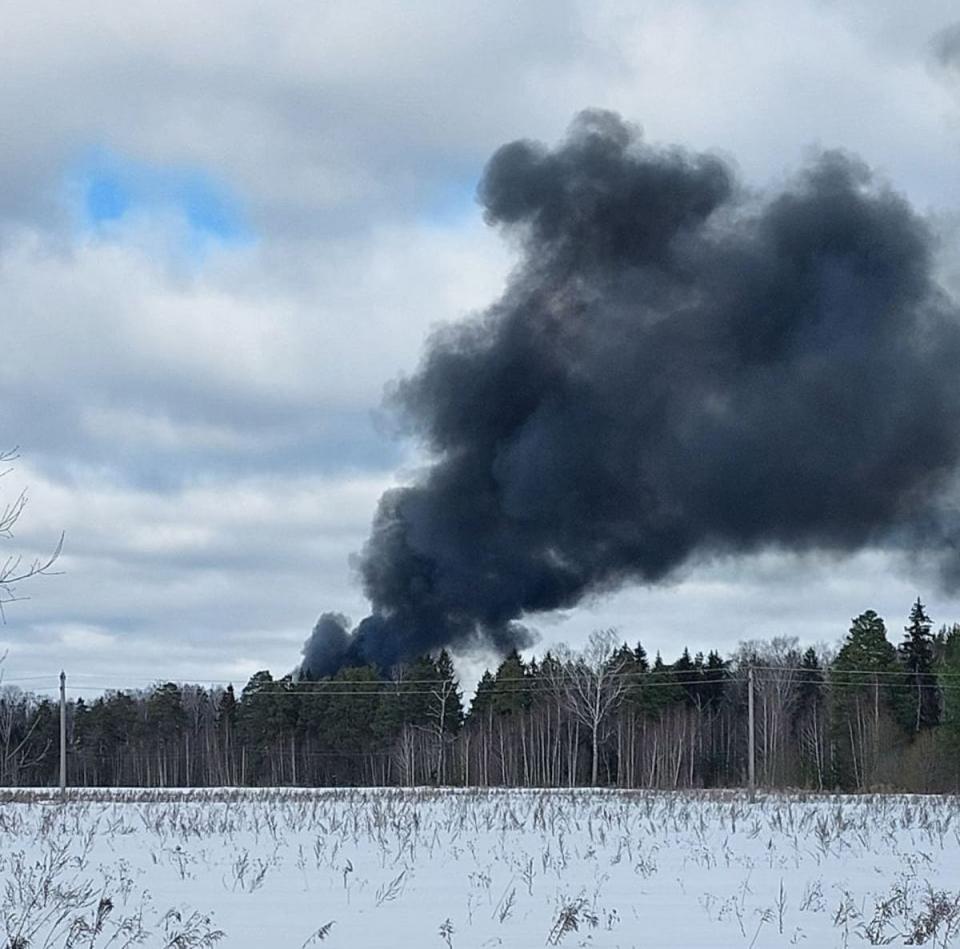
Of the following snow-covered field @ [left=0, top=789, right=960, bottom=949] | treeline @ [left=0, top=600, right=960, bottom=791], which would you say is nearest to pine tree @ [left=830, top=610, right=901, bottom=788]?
treeline @ [left=0, top=600, right=960, bottom=791]

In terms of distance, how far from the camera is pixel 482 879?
39.1 ft

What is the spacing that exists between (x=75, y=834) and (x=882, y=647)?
63567 mm

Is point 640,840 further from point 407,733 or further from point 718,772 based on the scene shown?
point 718,772

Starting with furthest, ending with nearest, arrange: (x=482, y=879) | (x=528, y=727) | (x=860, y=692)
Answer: (x=528, y=727)
(x=860, y=692)
(x=482, y=879)

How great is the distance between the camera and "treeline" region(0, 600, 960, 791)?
224ft

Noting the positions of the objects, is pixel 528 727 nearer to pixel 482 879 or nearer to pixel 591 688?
pixel 591 688

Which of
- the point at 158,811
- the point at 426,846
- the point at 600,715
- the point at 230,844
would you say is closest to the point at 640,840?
the point at 426,846

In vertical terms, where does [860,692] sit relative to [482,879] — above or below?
above

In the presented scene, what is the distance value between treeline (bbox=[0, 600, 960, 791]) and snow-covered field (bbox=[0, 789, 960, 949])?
44935 millimetres

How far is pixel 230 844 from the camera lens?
15555mm

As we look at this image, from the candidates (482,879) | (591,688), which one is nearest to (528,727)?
(591,688)

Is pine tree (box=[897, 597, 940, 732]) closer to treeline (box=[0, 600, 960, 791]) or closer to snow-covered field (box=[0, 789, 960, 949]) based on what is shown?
treeline (box=[0, 600, 960, 791])

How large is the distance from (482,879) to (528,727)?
63.2 metres

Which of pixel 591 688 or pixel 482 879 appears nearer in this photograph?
pixel 482 879
